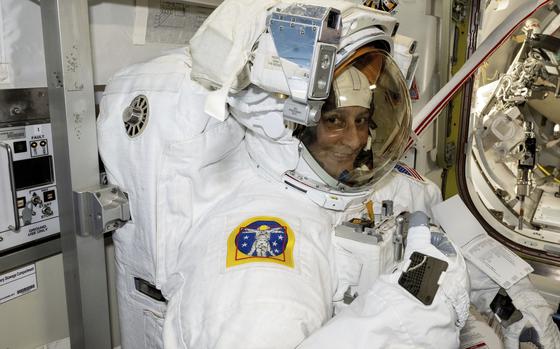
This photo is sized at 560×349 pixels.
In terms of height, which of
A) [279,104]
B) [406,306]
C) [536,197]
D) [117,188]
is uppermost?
[279,104]

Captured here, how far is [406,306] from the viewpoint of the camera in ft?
3.97

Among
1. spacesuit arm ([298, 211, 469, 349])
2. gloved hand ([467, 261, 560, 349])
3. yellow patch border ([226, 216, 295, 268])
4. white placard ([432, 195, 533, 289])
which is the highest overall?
yellow patch border ([226, 216, 295, 268])

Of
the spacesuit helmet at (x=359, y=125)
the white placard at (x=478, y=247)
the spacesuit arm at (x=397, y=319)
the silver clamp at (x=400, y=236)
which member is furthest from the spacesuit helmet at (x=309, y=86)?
the white placard at (x=478, y=247)

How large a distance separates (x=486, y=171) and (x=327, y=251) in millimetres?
2737

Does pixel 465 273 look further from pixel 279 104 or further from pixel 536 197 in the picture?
pixel 536 197

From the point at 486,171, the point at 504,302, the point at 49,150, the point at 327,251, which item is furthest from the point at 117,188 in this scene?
the point at 486,171

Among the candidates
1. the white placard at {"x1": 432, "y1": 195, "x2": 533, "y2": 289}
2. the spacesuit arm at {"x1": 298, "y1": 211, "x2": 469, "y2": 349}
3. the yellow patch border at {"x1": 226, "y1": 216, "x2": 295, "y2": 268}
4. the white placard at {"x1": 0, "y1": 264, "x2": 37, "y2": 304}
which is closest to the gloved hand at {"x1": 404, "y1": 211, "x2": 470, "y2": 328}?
the spacesuit arm at {"x1": 298, "y1": 211, "x2": 469, "y2": 349}

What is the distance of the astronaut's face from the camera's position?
1459 millimetres

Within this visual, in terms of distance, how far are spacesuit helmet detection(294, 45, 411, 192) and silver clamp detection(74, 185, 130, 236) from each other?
639 millimetres

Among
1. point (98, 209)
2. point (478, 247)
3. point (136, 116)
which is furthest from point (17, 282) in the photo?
point (478, 247)

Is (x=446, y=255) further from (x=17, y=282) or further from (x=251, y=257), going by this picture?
(x=17, y=282)

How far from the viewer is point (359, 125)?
150 centimetres

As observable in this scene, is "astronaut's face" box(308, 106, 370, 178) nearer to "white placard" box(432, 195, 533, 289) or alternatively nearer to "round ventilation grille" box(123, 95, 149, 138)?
"round ventilation grille" box(123, 95, 149, 138)

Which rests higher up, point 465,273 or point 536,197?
point 465,273
